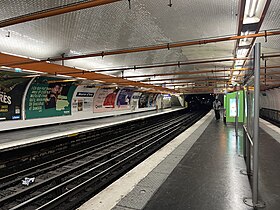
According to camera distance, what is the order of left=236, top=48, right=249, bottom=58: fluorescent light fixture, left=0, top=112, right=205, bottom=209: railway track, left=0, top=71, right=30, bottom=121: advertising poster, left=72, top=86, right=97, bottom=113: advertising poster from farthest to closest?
1. left=72, top=86, right=97, bottom=113: advertising poster
2. left=0, top=71, right=30, bottom=121: advertising poster
3. left=236, top=48, right=249, bottom=58: fluorescent light fixture
4. left=0, top=112, right=205, bottom=209: railway track

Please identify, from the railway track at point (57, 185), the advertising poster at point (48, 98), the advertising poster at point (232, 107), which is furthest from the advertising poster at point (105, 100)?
the advertising poster at point (232, 107)

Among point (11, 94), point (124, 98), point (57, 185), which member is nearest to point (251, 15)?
point (57, 185)

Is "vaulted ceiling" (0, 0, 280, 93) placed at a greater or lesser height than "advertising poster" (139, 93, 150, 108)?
greater

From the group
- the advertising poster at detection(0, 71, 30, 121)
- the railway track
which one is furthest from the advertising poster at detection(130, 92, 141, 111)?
the railway track

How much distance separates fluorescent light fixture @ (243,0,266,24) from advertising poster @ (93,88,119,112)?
1026cm

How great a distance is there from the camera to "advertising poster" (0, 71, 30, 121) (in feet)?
23.1

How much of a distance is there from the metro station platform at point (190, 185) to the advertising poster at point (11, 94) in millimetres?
5971

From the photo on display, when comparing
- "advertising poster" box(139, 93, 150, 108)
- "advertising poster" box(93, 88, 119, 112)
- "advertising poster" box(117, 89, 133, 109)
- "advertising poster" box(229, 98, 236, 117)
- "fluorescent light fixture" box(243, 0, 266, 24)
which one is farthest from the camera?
"advertising poster" box(139, 93, 150, 108)

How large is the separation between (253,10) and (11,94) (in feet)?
26.8

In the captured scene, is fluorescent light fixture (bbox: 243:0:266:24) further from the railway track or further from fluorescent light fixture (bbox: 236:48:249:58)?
the railway track

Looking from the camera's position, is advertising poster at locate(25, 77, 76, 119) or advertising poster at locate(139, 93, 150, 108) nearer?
advertising poster at locate(25, 77, 76, 119)

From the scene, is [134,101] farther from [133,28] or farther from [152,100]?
[133,28]

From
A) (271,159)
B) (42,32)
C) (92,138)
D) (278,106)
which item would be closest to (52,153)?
(92,138)

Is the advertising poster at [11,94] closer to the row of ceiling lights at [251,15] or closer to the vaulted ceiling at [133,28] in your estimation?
the vaulted ceiling at [133,28]
